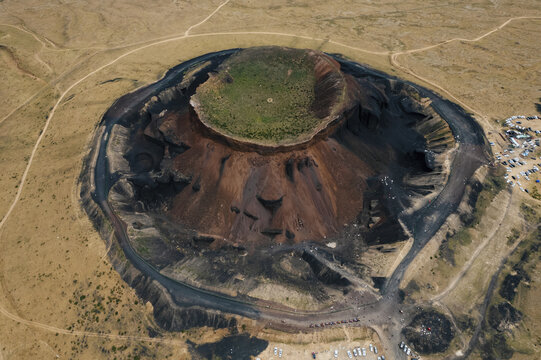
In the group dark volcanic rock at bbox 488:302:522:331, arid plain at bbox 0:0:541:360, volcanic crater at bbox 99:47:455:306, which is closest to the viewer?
dark volcanic rock at bbox 488:302:522:331

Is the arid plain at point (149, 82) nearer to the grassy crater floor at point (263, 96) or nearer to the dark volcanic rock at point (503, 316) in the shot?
the dark volcanic rock at point (503, 316)

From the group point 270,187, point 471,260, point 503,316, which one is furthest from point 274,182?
point 503,316

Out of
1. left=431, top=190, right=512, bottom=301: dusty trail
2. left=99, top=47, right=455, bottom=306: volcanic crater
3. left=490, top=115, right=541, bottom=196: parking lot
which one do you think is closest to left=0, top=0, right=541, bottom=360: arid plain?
left=431, top=190, right=512, bottom=301: dusty trail

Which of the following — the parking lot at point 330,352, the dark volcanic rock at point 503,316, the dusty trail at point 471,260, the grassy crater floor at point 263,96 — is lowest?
the parking lot at point 330,352

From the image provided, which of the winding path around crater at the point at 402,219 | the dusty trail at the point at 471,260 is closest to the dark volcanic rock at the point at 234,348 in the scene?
the winding path around crater at the point at 402,219

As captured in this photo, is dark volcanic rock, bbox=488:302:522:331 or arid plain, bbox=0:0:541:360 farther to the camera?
arid plain, bbox=0:0:541:360

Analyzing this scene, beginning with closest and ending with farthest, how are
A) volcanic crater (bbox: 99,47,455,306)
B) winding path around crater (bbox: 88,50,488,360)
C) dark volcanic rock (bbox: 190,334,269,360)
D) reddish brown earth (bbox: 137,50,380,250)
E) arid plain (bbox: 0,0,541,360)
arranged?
dark volcanic rock (bbox: 190,334,269,360)
arid plain (bbox: 0,0,541,360)
winding path around crater (bbox: 88,50,488,360)
volcanic crater (bbox: 99,47,455,306)
reddish brown earth (bbox: 137,50,380,250)

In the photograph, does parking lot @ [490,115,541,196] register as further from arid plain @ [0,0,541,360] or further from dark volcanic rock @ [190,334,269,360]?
dark volcanic rock @ [190,334,269,360]
